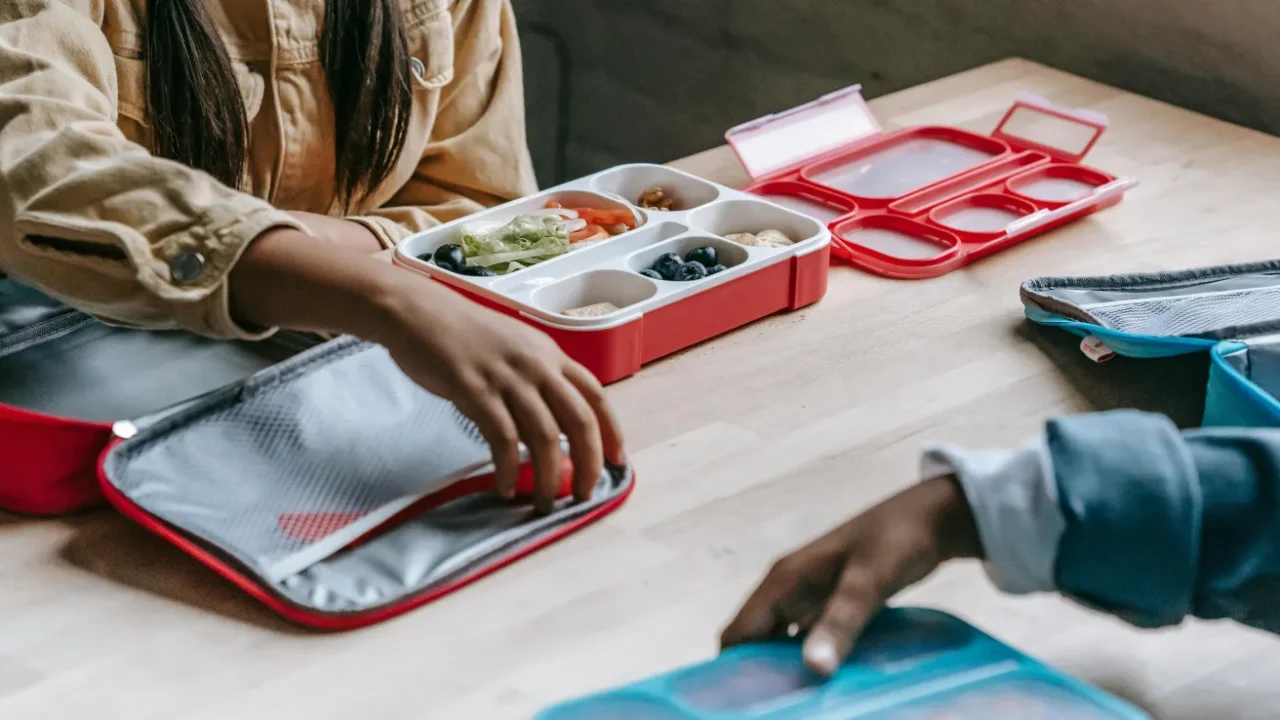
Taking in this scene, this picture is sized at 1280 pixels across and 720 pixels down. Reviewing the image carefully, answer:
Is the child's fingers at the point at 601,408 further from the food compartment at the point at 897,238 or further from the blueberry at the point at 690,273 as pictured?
the food compartment at the point at 897,238

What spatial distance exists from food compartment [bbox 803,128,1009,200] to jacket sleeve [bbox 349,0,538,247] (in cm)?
26

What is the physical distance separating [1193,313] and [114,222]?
680mm

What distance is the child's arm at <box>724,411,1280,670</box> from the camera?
1.85ft

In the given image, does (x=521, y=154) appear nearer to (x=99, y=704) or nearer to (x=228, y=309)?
(x=228, y=309)

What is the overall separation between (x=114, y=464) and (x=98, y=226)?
0.13 m

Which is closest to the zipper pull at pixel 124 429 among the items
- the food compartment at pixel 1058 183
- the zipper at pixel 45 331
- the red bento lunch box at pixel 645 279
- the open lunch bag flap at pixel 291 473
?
the open lunch bag flap at pixel 291 473

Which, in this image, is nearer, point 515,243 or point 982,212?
point 515,243

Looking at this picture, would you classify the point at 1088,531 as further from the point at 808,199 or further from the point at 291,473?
the point at 808,199

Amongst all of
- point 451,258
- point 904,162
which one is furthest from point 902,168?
point 451,258

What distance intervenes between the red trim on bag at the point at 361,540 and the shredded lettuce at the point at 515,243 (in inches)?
9.9

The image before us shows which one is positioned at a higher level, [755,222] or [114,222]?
[114,222]

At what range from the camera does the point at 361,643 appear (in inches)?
26.0

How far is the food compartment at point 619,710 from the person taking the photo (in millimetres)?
513

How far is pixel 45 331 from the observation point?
0.88 m
